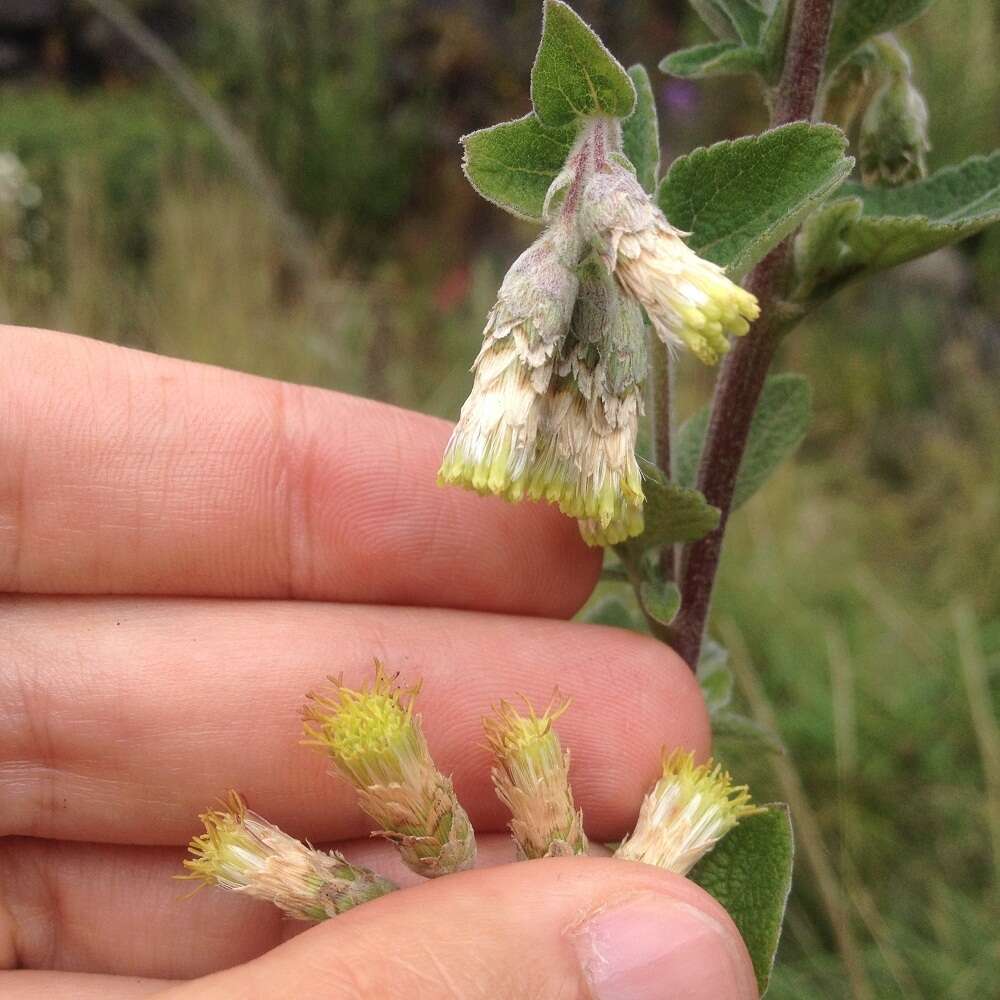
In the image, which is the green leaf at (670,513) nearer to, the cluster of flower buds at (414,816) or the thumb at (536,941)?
the cluster of flower buds at (414,816)

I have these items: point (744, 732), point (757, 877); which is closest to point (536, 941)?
point (757, 877)

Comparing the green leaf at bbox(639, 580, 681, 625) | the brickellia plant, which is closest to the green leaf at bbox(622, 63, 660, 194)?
the brickellia plant

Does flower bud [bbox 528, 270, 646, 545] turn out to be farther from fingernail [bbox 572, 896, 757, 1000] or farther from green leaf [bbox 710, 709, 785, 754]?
green leaf [bbox 710, 709, 785, 754]

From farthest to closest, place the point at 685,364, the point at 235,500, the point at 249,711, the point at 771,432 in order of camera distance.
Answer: the point at 685,364 < the point at 235,500 < the point at 249,711 < the point at 771,432

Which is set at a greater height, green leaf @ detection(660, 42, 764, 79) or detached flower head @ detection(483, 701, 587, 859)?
green leaf @ detection(660, 42, 764, 79)

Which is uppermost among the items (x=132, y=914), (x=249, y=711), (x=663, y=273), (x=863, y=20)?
(x=863, y=20)

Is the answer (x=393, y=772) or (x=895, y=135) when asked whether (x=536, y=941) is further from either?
(x=895, y=135)

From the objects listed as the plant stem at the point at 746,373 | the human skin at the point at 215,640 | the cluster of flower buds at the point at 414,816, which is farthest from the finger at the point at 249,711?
the cluster of flower buds at the point at 414,816
